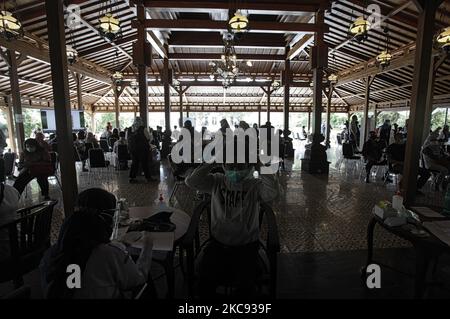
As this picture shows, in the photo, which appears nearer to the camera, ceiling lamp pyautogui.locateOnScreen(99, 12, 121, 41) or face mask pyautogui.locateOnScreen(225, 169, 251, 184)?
face mask pyautogui.locateOnScreen(225, 169, 251, 184)

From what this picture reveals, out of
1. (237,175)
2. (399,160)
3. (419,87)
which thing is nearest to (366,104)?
(399,160)

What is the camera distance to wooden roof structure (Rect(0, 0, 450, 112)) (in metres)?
6.69

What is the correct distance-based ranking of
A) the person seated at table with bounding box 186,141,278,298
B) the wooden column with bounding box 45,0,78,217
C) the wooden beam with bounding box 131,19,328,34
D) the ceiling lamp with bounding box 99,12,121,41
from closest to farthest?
the person seated at table with bounding box 186,141,278,298 < the wooden column with bounding box 45,0,78,217 < the ceiling lamp with bounding box 99,12,121,41 < the wooden beam with bounding box 131,19,328,34

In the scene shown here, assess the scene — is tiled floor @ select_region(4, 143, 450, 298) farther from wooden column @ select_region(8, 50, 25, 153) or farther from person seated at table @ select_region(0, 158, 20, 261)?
wooden column @ select_region(8, 50, 25, 153)

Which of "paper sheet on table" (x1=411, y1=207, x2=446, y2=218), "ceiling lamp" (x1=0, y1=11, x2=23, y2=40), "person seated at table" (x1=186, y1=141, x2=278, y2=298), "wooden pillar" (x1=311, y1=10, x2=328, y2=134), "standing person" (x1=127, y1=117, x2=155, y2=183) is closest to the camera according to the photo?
"person seated at table" (x1=186, y1=141, x2=278, y2=298)

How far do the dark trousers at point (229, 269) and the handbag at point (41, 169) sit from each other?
388 cm

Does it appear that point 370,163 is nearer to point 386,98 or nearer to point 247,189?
point 247,189

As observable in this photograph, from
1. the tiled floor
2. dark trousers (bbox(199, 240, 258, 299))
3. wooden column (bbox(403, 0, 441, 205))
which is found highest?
wooden column (bbox(403, 0, 441, 205))

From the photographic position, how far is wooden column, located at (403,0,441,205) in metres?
3.08

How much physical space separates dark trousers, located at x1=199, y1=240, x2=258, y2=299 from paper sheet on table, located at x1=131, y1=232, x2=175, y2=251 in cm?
29

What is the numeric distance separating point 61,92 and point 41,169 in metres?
1.99

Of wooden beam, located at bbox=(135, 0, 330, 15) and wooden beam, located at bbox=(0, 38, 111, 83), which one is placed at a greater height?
wooden beam, located at bbox=(135, 0, 330, 15)

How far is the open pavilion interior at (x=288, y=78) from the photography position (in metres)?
2.56

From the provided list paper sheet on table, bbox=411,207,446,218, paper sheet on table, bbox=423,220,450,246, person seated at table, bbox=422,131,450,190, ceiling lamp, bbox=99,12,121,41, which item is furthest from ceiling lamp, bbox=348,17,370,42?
ceiling lamp, bbox=99,12,121,41
